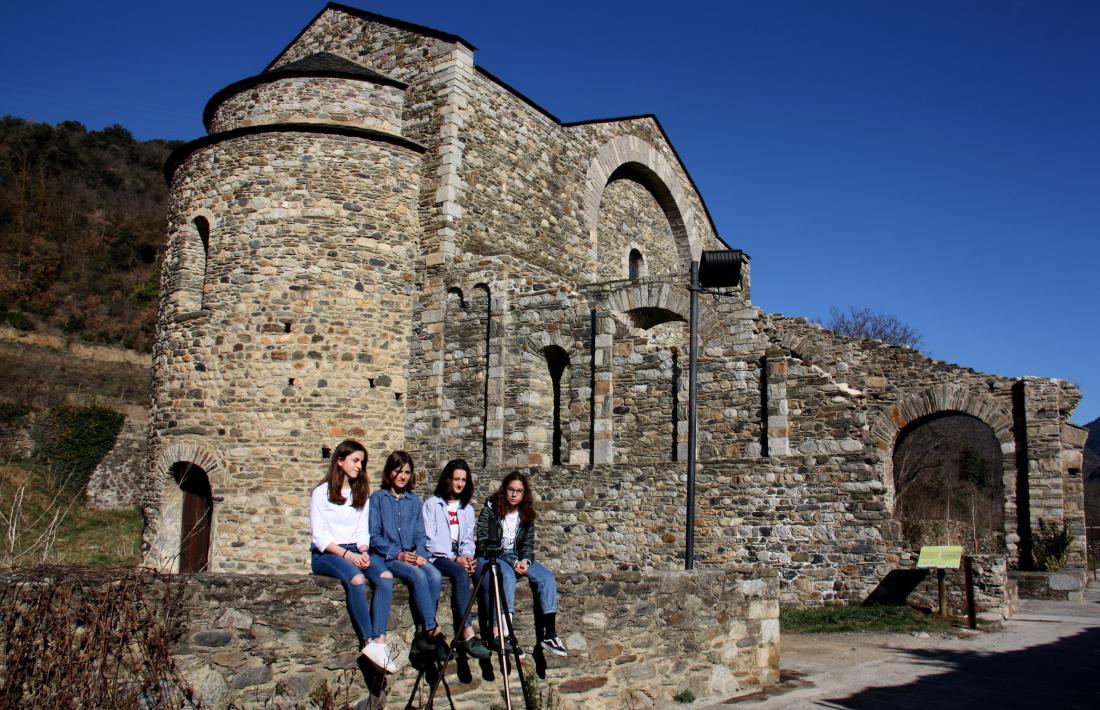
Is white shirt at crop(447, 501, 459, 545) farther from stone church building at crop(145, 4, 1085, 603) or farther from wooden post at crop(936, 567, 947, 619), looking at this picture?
wooden post at crop(936, 567, 947, 619)

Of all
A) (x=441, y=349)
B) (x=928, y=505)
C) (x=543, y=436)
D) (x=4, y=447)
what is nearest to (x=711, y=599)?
(x=543, y=436)

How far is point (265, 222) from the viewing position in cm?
1463

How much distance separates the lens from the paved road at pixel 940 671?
7359mm

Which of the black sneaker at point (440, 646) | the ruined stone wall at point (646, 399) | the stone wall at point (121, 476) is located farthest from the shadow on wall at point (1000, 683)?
the stone wall at point (121, 476)

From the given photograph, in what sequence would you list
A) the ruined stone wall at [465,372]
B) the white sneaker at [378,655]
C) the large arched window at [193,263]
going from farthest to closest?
the large arched window at [193,263] → the ruined stone wall at [465,372] → the white sneaker at [378,655]

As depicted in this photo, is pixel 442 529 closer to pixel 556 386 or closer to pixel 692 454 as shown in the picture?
pixel 692 454

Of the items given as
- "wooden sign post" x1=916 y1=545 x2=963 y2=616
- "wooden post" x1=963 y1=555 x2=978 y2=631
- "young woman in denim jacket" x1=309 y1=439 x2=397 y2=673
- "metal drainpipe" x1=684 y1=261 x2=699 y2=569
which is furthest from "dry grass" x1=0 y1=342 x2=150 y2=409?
"wooden post" x1=963 y1=555 x2=978 y2=631

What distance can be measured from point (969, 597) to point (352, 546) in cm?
875

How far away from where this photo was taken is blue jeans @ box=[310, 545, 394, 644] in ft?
19.0

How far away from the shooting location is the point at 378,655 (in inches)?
226

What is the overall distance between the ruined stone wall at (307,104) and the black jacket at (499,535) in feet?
34.7

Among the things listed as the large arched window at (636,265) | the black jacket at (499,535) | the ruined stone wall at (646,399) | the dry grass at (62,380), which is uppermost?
the large arched window at (636,265)

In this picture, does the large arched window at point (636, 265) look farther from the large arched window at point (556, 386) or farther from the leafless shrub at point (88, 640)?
the leafless shrub at point (88, 640)

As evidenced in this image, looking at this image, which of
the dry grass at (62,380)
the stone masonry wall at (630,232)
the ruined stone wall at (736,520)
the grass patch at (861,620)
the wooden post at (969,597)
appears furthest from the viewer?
the dry grass at (62,380)
